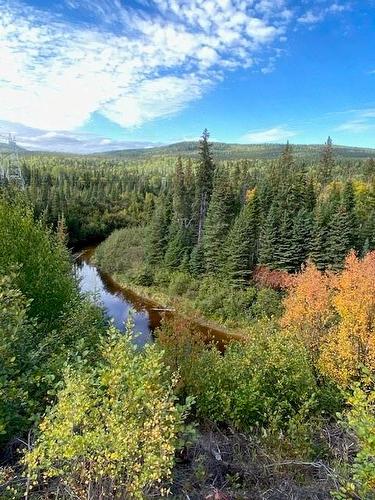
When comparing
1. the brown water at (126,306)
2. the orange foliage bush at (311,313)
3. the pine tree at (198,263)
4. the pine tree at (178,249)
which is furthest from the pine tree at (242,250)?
the orange foliage bush at (311,313)

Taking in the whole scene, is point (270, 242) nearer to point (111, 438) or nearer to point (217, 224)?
point (217, 224)

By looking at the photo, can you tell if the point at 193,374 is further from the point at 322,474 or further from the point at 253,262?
the point at 253,262

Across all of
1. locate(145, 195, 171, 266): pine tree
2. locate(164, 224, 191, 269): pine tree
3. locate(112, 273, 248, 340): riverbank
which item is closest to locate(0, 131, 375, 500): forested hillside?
locate(164, 224, 191, 269): pine tree

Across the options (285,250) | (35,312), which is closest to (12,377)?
(35,312)

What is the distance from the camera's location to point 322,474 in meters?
7.20

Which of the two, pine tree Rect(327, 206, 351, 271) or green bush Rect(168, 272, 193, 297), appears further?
green bush Rect(168, 272, 193, 297)

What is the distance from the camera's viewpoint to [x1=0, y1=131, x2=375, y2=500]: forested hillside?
16.6 feet

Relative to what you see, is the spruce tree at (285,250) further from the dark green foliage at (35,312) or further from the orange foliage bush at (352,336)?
the dark green foliage at (35,312)

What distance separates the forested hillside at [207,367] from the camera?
5059 millimetres

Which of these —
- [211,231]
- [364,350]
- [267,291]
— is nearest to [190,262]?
[211,231]

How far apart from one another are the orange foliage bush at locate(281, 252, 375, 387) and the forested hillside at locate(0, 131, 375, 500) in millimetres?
111

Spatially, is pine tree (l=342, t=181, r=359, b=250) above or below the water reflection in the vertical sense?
above

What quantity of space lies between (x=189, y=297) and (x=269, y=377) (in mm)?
30701

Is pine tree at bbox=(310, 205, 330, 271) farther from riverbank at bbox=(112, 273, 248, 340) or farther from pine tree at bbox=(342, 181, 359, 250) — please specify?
riverbank at bbox=(112, 273, 248, 340)
